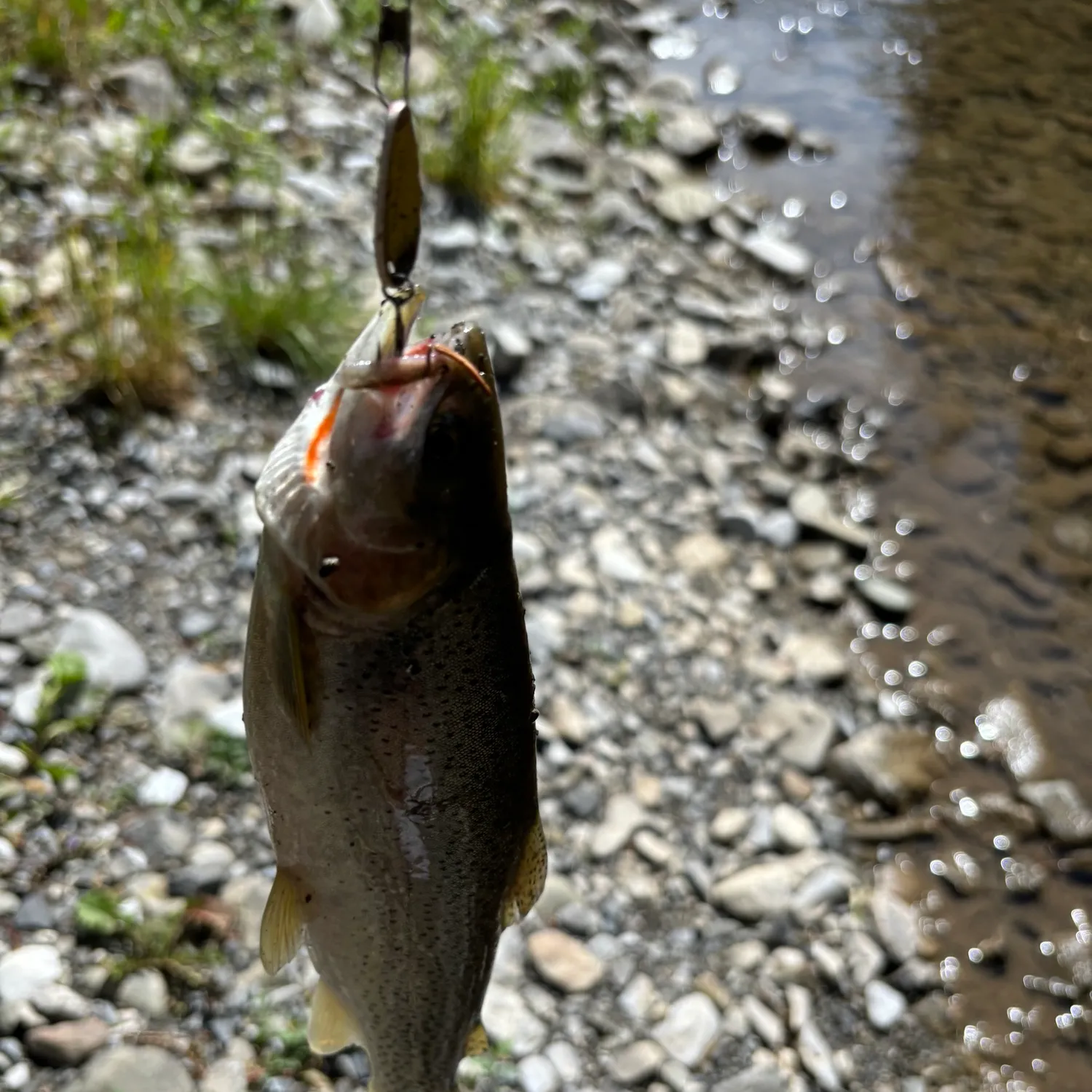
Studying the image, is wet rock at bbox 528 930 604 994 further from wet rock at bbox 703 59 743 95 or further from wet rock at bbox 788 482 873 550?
wet rock at bbox 703 59 743 95

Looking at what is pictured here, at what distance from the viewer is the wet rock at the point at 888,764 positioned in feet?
16.3

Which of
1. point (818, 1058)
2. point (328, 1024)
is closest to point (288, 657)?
point (328, 1024)

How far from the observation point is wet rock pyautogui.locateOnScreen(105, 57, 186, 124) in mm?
5836

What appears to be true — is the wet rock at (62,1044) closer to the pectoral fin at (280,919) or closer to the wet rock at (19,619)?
the pectoral fin at (280,919)

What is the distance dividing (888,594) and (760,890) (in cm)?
229

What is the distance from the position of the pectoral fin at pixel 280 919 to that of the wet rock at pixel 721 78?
10.2m

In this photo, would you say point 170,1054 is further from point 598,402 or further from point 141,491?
point 598,402

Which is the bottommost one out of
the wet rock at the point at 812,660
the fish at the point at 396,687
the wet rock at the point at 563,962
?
the wet rock at the point at 812,660

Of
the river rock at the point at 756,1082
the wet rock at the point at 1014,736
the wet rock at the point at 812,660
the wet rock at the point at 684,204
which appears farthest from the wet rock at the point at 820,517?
the river rock at the point at 756,1082

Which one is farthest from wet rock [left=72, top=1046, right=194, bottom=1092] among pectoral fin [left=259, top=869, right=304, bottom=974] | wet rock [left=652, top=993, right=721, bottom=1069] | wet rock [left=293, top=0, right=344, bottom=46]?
wet rock [left=293, top=0, right=344, bottom=46]

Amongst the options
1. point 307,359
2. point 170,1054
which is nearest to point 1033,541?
point 307,359

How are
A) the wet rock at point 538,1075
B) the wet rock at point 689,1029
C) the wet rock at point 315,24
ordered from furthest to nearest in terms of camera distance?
the wet rock at point 315,24, the wet rock at point 689,1029, the wet rock at point 538,1075

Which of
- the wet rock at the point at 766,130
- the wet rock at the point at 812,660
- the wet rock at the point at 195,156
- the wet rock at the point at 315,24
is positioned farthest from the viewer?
the wet rock at the point at 766,130

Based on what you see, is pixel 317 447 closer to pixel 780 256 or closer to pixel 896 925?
pixel 896 925
